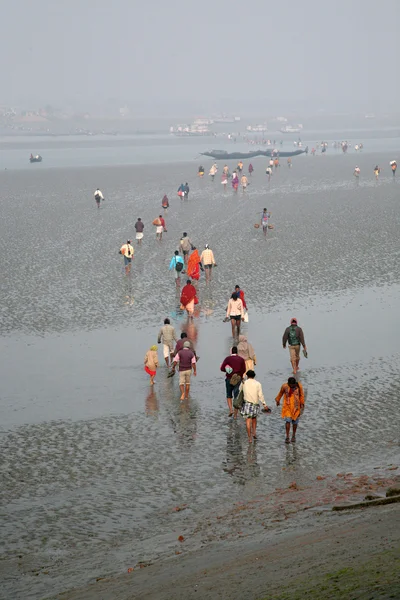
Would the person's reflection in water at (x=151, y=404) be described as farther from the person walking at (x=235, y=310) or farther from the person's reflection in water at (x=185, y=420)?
the person walking at (x=235, y=310)

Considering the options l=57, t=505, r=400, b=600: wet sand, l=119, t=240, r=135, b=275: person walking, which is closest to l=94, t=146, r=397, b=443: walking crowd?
l=119, t=240, r=135, b=275: person walking

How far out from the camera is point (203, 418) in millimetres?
19344

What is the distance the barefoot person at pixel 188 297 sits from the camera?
1064 inches

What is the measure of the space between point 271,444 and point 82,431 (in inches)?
145

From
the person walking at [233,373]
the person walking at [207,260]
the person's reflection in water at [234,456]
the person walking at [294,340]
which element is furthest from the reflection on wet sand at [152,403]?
the person walking at [207,260]

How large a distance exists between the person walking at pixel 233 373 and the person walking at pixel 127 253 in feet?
53.8

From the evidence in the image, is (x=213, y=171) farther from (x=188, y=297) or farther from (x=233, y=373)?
(x=233, y=373)

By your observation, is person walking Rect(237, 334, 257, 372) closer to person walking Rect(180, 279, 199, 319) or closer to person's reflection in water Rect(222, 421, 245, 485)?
person's reflection in water Rect(222, 421, 245, 485)

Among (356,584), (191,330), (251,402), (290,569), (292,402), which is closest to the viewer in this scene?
(356,584)

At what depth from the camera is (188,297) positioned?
1068 inches

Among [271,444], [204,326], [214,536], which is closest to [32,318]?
[204,326]

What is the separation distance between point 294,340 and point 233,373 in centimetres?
339

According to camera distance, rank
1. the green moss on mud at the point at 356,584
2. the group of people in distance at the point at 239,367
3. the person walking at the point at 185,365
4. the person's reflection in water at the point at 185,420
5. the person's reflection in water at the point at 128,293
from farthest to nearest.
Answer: the person's reflection in water at the point at 128,293 → the person walking at the point at 185,365 → the person's reflection in water at the point at 185,420 → the group of people in distance at the point at 239,367 → the green moss on mud at the point at 356,584

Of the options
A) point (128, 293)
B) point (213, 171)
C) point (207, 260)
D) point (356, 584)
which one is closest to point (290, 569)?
point (356, 584)
